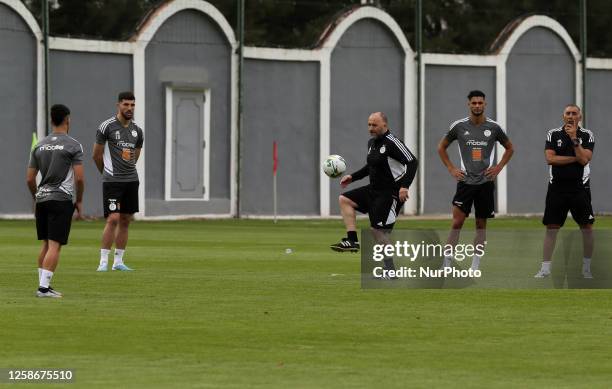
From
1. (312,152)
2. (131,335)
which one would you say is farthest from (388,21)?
(131,335)

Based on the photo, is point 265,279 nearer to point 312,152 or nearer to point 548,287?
point 548,287

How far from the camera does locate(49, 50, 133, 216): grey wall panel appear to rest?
4162 cm

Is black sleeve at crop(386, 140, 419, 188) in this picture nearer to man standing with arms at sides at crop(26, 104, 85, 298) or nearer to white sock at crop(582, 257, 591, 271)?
white sock at crop(582, 257, 591, 271)

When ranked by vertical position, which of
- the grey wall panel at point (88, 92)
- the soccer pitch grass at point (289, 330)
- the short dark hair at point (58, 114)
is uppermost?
the grey wall panel at point (88, 92)

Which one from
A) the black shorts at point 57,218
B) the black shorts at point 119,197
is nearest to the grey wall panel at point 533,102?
the black shorts at point 119,197

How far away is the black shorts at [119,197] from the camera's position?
834 inches

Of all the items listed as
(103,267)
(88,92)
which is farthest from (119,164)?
(88,92)

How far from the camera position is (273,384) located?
410 inches

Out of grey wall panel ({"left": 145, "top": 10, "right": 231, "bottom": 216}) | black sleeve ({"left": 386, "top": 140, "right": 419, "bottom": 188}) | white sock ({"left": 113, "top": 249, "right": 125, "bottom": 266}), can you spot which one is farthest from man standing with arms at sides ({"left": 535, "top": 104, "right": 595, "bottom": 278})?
grey wall panel ({"left": 145, "top": 10, "right": 231, "bottom": 216})

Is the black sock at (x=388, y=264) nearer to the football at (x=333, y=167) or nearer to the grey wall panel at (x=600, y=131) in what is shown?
the football at (x=333, y=167)

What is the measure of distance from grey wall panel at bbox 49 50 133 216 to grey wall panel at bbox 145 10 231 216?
1.18 meters

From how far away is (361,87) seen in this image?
47.3 metres

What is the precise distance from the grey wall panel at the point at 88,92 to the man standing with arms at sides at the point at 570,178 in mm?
23737

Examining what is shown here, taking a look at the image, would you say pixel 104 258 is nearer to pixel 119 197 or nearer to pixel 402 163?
pixel 119 197
